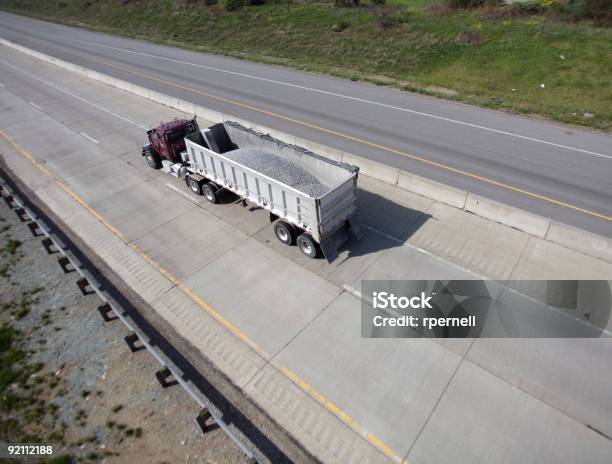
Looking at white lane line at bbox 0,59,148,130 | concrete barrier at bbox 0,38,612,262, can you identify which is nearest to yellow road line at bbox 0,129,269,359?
white lane line at bbox 0,59,148,130

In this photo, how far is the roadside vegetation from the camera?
26891mm

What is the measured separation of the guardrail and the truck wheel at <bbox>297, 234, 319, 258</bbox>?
5.37 metres

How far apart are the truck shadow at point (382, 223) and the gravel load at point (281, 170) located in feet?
7.54

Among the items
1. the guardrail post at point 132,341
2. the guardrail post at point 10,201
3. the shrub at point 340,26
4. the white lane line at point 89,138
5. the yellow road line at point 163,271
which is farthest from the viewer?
the shrub at point 340,26

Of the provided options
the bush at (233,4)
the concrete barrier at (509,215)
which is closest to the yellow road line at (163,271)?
the concrete barrier at (509,215)

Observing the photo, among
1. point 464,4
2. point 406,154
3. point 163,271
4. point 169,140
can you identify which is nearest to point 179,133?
point 169,140

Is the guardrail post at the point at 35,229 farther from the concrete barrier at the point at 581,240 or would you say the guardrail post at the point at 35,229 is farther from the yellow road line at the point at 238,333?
the concrete barrier at the point at 581,240

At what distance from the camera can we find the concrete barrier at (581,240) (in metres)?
11.6

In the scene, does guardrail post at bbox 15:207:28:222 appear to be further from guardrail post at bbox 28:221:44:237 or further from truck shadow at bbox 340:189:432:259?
truck shadow at bbox 340:189:432:259

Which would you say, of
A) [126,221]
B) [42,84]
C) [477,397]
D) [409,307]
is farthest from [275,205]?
[42,84]

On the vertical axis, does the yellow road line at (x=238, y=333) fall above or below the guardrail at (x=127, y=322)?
below

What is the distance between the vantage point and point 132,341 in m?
9.13

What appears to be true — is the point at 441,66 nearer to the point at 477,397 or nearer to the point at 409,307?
the point at 409,307

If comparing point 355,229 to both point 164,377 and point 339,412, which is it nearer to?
point 339,412
